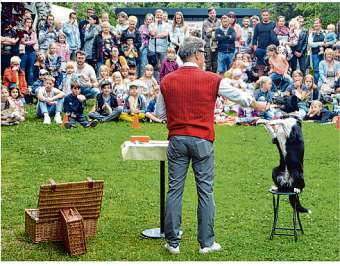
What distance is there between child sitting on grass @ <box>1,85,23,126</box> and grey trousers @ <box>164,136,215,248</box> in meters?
6.94

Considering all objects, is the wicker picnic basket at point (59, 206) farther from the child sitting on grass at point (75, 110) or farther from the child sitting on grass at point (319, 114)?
the child sitting on grass at point (319, 114)

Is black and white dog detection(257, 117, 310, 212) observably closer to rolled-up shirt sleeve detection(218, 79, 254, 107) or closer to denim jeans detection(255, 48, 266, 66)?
rolled-up shirt sleeve detection(218, 79, 254, 107)

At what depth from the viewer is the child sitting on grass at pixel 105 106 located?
1309 centimetres

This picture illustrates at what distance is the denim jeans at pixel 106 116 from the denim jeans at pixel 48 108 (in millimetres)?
597

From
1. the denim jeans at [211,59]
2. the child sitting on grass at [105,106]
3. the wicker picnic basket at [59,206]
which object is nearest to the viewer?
the wicker picnic basket at [59,206]

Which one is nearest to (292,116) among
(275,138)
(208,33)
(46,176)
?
(275,138)

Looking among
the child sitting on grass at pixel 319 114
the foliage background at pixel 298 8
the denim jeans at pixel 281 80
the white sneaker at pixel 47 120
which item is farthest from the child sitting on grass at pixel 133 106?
the foliage background at pixel 298 8

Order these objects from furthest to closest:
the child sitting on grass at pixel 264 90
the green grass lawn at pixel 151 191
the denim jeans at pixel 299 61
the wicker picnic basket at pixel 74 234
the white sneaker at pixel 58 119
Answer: the denim jeans at pixel 299 61
the child sitting on grass at pixel 264 90
the white sneaker at pixel 58 119
the green grass lawn at pixel 151 191
the wicker picnic basket at pixel 74 234

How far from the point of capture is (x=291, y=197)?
6.82 meters

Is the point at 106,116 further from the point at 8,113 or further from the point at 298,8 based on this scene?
the point at 298,8

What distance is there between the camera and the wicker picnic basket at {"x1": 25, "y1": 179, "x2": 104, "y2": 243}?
6137 mm

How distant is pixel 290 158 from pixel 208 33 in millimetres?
10221

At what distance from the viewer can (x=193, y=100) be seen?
5.90 m

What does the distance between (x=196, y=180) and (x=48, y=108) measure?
7.58 m
